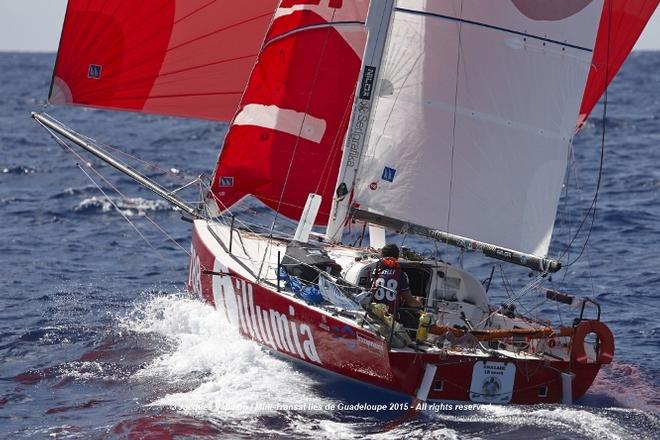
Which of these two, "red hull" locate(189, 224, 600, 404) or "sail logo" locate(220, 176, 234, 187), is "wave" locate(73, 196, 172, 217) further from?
"red hull" locate(189, 224, 600, 404)

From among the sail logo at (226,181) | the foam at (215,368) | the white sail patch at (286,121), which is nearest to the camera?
A: the foam at (215,368)

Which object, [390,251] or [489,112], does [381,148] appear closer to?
[489,112]

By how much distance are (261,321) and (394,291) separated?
1.95 metres

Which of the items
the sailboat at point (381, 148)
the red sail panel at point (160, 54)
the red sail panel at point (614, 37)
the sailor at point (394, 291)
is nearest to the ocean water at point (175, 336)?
the sailboat at point (381, 148)

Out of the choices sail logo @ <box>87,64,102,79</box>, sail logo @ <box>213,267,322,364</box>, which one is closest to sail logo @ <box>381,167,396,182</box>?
sail logo @ <box>213,267,322,364</box>

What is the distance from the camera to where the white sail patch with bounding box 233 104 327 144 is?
1495 centimetres

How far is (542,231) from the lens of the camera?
13.0 meters

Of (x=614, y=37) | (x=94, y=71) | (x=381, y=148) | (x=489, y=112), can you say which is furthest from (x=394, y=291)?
(x=94, y=71)

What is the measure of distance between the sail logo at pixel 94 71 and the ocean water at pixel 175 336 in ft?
10.3

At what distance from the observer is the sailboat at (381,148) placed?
12.0 m

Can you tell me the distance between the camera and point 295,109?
49.0 feet

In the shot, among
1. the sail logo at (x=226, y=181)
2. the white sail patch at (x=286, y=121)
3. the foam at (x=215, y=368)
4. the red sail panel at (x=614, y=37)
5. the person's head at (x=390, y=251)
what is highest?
the red sail panel at (x=614, y=37)

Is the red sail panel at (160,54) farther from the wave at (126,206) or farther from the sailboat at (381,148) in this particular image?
the wave at (126,206)

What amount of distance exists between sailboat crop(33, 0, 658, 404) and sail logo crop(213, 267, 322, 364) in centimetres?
3
